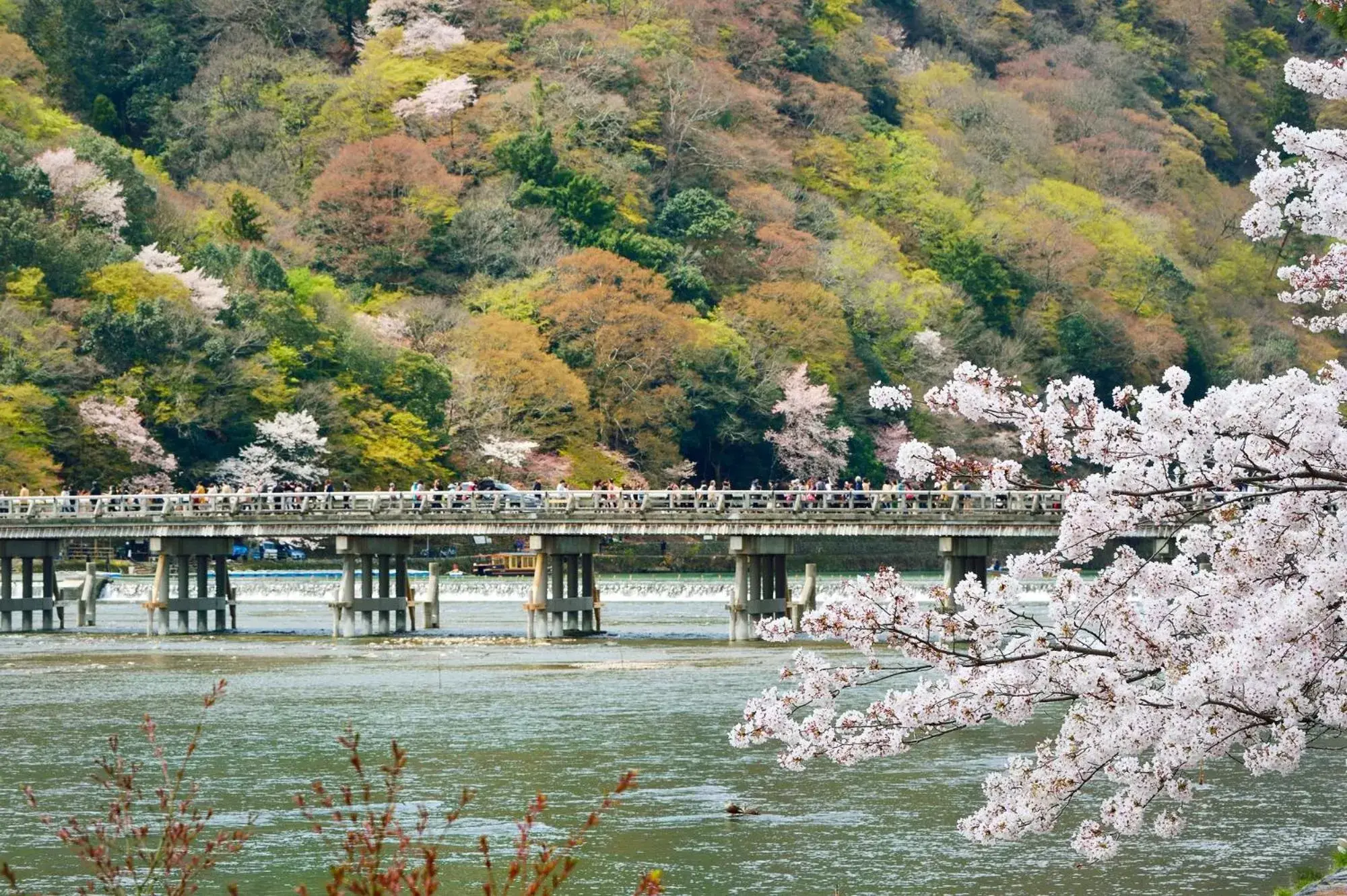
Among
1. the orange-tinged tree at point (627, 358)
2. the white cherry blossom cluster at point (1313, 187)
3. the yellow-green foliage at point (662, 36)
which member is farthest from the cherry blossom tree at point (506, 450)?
the white cherry blossom cluster at point (1313, 187)

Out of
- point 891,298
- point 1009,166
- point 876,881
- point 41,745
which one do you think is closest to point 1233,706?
point 876,881

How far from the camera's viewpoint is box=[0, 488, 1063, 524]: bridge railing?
5559cm

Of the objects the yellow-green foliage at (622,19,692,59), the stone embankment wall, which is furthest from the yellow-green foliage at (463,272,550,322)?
the stone embankment wall

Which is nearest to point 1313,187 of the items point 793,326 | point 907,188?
point 793,326

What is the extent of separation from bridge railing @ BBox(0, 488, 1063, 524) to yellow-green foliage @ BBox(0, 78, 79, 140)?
33.1m

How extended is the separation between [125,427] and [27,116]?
76.7 ft

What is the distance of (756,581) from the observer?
57031 millimetres

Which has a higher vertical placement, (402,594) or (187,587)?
(187,587)

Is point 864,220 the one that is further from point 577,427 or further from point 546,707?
point 546,707

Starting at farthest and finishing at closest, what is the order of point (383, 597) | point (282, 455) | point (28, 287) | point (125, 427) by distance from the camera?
point (282, 455), point (28, 287), point (125, 427), point (383, 597)

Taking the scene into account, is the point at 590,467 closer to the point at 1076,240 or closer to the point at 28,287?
the point at 28,287

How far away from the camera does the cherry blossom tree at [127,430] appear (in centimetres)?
7888

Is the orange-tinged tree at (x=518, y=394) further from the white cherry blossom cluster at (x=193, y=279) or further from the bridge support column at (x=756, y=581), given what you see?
the bridge support column at (x=756, y=581)

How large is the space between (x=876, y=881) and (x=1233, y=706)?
36.3ft
